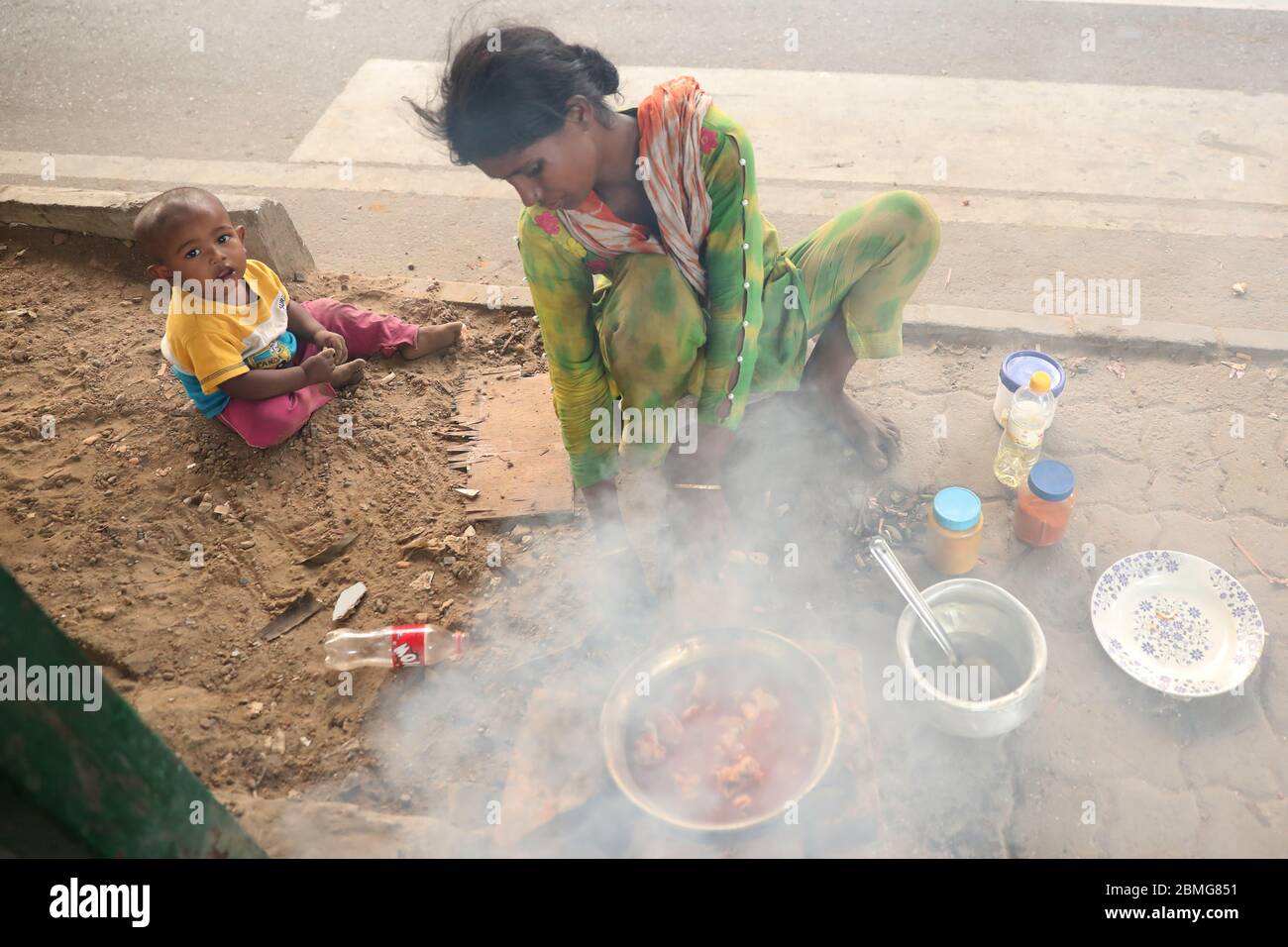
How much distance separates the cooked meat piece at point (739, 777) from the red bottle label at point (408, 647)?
3.43 feet

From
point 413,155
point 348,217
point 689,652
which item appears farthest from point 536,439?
point 413,155

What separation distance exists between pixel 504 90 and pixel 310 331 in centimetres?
190

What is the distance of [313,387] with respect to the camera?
3.40m

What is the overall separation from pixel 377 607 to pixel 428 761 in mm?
577

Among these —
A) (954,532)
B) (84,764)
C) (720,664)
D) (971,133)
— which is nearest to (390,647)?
(720,664)

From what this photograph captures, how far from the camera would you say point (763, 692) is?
7.23 ft

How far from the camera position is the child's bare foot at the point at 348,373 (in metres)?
3.43

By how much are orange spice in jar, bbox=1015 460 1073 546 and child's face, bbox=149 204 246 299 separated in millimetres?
2791

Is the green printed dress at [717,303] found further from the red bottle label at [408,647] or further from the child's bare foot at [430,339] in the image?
the child's bare foot at [430,339]

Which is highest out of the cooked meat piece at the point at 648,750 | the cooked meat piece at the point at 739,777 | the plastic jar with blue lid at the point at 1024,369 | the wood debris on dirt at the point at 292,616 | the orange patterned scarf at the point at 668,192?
the orange patterned scarf at the point at 668,192

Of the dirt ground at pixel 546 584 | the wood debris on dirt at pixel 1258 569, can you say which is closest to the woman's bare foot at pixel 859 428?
the dirt ground at pixel 546 584

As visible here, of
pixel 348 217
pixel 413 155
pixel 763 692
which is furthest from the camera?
pixel 413 155

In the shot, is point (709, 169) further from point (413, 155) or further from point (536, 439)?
point (413, 155)

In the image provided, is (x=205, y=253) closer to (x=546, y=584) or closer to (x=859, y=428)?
(x=546, y=584)
